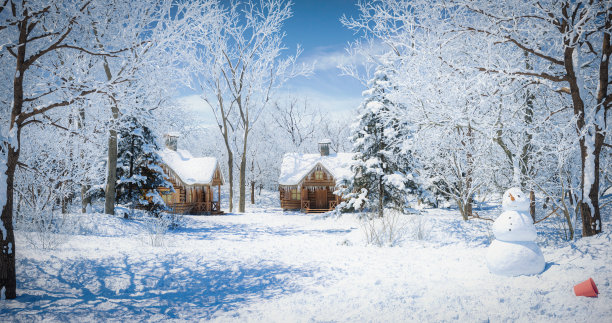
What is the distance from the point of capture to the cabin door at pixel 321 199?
90.5 ft

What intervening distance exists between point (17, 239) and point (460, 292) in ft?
29.5

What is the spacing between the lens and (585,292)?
3.83 metres

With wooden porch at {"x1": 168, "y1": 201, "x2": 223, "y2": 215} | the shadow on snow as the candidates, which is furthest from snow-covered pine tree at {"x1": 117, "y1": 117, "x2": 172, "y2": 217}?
the shadow on snow

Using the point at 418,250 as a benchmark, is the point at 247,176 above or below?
above

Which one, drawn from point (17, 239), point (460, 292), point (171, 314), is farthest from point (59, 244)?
point (460, 292)

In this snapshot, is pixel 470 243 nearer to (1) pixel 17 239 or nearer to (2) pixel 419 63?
(2) pixel 419 63

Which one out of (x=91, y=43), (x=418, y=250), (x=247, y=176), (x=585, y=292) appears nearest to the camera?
(x=585, y=292)

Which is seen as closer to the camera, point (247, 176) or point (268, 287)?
point (268, 287)

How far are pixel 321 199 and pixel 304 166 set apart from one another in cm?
346

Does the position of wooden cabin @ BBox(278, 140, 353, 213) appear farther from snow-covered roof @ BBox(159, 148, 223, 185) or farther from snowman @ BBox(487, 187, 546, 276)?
snowman @ BBox(487, 187, 546, 276)

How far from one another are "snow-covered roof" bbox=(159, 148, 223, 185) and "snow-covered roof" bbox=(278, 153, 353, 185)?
19.9 feet

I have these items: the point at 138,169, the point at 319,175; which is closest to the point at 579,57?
the point at 138,169

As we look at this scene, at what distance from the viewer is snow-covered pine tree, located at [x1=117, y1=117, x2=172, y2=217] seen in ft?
48.8

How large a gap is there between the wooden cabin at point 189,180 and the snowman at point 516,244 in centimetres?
2082
